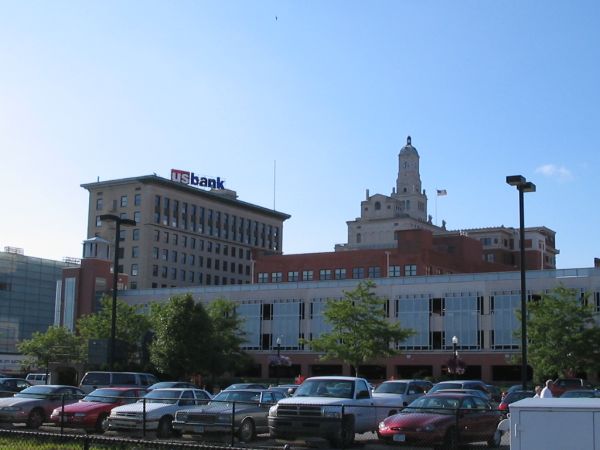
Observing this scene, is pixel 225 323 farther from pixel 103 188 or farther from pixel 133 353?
pixel 103 188

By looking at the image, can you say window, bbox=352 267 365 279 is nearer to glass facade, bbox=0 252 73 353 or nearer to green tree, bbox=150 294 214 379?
glass facade, bbox=0 252 73 353

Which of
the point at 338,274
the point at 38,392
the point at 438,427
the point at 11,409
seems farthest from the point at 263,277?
the point at 438,427

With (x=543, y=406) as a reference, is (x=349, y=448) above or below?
below

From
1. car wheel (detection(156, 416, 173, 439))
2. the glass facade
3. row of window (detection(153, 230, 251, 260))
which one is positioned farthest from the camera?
row of window (detection(153, 230, 251, 260))

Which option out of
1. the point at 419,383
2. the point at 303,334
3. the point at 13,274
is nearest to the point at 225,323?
the point at 303,334

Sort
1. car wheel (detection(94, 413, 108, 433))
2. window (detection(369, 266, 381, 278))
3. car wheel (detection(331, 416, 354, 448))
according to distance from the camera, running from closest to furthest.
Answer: car wheel (detection(331, 416, 354, 448)) → car wheel (detection(94, 413, 108, 433)) → window (detection(369, 266, 381, 278))

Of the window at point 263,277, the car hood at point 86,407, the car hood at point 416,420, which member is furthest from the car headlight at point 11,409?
the window at point 263,277

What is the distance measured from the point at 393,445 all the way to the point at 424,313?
6558 cm

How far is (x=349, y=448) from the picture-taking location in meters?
21.8

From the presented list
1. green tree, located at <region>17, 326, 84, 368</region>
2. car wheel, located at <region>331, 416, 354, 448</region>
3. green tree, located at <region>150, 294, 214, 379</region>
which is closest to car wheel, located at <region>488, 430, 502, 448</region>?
car wheel, located at <region>331, 416, 354, 448</region>

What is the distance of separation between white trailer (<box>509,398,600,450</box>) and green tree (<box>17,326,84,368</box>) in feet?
239

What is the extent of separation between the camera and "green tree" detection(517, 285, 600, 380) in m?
63.2

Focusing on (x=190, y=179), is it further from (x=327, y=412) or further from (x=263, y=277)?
(x=327, y=412)

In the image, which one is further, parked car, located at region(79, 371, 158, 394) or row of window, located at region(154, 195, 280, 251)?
row of window, located at region(154, 195, 280, 251)
